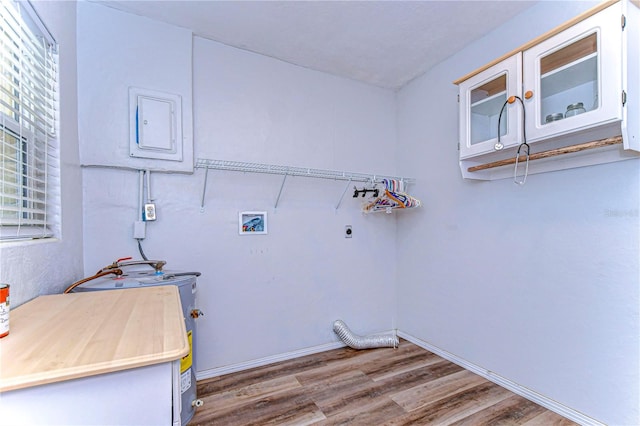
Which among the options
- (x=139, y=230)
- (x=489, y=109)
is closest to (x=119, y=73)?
(x=139, y=230)

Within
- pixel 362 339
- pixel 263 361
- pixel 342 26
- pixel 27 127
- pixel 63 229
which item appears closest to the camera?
pixel 27 127

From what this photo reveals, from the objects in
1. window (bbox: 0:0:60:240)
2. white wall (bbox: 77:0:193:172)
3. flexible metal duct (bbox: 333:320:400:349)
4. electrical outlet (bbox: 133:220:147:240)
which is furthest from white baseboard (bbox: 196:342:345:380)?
white wall (bbox: 77:0:193:172)

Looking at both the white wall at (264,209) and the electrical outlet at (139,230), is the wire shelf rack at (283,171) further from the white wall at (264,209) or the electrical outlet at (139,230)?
the electrical outlet at (139,230)

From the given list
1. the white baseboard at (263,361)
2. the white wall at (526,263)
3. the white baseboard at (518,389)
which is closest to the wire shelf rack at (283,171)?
the white wall at (526,263)

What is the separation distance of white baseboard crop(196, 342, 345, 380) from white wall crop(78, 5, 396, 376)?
2 centimetres

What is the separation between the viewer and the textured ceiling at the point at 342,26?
6.19ft

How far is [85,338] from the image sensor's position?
0.79 metres

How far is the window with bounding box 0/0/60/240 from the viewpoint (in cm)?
112

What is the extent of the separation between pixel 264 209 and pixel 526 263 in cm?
190

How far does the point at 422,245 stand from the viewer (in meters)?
2.71

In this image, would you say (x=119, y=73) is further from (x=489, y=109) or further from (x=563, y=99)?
(x=563, y=99)

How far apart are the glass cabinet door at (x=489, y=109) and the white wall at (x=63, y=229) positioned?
2387 mm

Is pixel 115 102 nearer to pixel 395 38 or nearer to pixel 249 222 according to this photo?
pixel 249 222

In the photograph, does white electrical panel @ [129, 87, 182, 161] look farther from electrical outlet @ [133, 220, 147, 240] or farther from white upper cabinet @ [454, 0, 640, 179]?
white upper cabinet @ [454, 0, 640, 179]
